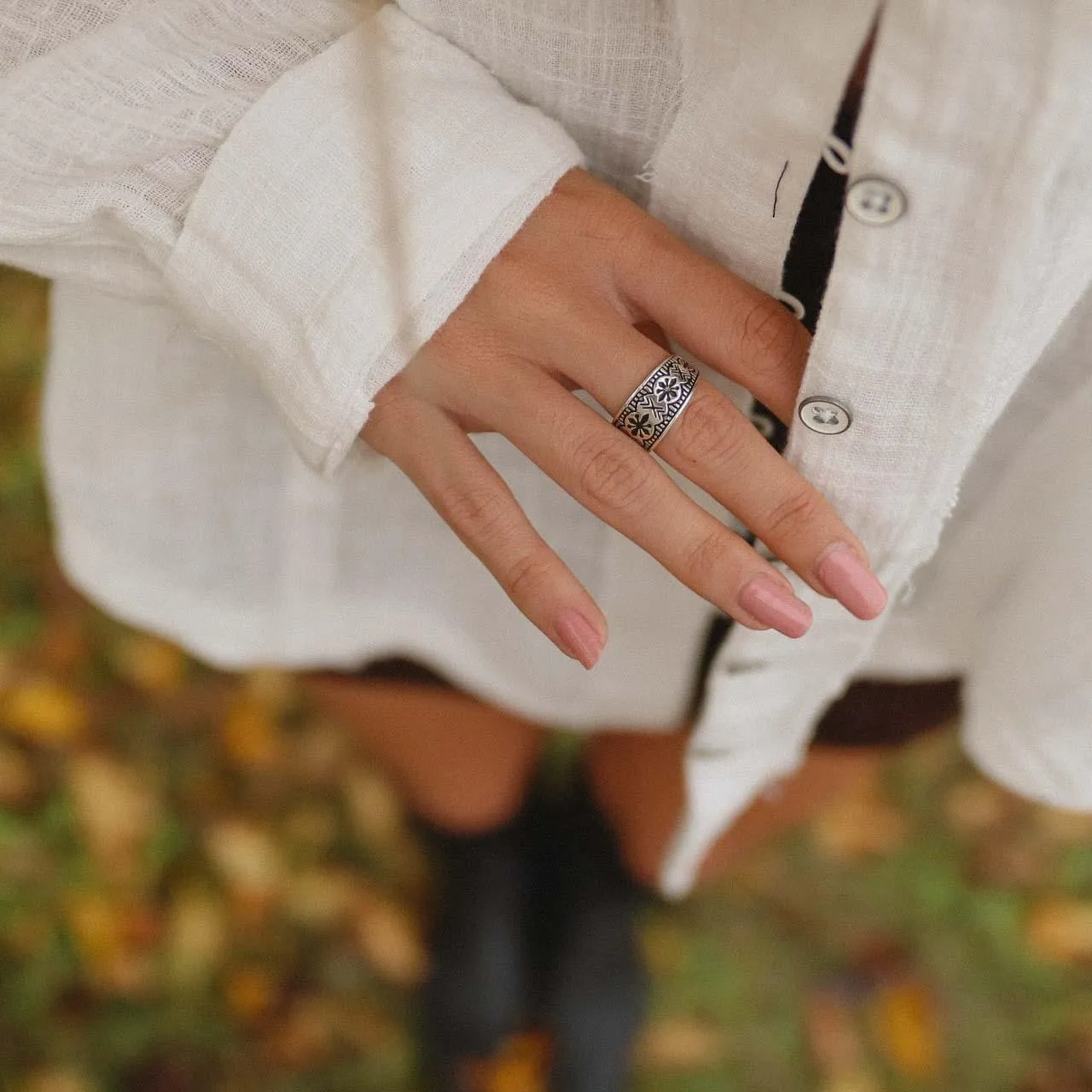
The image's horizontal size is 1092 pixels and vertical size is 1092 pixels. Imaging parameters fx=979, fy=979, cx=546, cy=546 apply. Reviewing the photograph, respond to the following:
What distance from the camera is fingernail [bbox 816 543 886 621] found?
0.44 metres

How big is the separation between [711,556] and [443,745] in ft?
2.16

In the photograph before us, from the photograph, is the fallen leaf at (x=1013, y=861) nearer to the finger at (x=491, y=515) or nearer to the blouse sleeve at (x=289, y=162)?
the finger at (x=491, y=515)

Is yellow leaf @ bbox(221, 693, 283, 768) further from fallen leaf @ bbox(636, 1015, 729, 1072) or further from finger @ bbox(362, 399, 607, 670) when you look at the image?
finger @ bbox(362, 399, 607, 670)

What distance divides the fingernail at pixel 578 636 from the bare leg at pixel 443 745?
1.37 feet

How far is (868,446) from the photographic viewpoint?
0.43m

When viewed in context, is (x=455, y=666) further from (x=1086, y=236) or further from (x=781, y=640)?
(x=1086, y=236)

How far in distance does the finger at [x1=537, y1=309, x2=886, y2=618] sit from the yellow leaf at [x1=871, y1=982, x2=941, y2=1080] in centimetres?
90

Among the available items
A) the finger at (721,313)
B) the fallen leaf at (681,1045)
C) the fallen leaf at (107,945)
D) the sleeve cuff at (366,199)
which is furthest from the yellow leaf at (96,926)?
the finger at (721,313)

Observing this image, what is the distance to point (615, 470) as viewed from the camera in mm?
449

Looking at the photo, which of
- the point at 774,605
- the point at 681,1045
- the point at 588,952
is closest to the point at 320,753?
the point at 588,952

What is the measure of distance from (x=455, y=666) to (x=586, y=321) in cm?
44

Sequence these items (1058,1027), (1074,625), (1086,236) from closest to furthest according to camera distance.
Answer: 1. (1086,236)
2. (1074,625)
3. (1058,1027)

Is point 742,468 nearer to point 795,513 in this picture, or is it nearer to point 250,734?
point 795,513

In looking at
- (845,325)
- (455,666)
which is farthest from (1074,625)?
(455,666)
